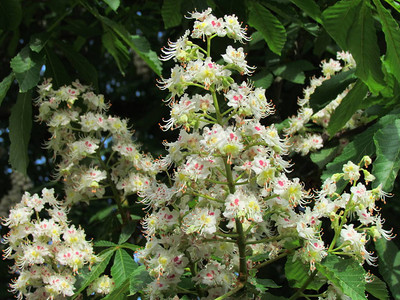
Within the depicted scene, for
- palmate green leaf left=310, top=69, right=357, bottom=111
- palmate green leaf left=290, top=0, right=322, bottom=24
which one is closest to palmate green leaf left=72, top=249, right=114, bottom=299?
palmate green leaf left=310, top=69, right=357, bottom=111

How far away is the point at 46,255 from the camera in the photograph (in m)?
1.86

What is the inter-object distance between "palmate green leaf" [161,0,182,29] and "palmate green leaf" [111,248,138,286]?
986 millimetres

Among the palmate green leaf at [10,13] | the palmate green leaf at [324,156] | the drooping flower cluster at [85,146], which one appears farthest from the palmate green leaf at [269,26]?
the palmate green leaf at [10,13]

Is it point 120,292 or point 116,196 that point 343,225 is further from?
point 116,196

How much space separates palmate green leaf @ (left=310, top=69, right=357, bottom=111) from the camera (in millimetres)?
2283

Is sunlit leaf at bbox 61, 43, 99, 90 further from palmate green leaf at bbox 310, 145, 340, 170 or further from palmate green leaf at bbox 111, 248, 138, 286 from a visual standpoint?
palmate green leaf at bbox 310, 145, 340, 170

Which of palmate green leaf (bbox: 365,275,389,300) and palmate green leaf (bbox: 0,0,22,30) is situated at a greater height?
palmate green leaf (bbox: 0,0,22,30)

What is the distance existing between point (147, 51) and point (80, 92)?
343 millimetres

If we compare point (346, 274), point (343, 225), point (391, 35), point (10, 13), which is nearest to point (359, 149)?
point (391, 35)

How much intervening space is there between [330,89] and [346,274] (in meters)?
1.02

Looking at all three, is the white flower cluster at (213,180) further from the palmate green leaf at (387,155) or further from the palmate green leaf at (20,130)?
the palmate green leaf at (20,130)

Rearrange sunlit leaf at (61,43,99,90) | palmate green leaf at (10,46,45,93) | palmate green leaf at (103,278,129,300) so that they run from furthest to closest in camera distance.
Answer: sunlit leaf at (61,43,99,90) → palmate green leaf at (10,46,45,93) → palmate green leaf at (103,278,129,300)

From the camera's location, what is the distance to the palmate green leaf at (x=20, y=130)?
221 cm

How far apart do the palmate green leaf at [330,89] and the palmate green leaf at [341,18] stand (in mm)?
512
